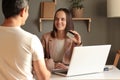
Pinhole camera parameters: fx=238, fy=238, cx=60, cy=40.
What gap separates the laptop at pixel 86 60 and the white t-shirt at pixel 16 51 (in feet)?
1.69

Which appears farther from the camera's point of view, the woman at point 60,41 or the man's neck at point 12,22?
the woman at point 60,41

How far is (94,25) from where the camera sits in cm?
351

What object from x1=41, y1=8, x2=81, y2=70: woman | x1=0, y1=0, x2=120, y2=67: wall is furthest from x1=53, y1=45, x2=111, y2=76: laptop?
x1=0, y1=0, x2=120, y2=67: wall

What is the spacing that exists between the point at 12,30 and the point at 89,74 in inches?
34.7

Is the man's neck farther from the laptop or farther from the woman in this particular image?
the woman

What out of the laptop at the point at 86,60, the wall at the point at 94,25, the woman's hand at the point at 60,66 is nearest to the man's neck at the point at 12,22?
the laptop at the point at 86,60

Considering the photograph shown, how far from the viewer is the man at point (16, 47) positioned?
126cm

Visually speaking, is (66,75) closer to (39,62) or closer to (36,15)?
(39,62)

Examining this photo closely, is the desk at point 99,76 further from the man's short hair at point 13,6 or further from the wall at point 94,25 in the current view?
the wall at point 94,25

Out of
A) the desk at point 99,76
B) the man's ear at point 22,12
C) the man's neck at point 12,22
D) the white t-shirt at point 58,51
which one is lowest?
the desk at point 99,76

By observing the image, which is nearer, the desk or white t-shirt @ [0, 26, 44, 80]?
white t-shirt @ [0, 26, 44, 80]

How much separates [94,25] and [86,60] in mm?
1746

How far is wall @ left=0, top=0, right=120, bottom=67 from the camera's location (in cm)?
341

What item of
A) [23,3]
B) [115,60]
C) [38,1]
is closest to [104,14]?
[115,60]
